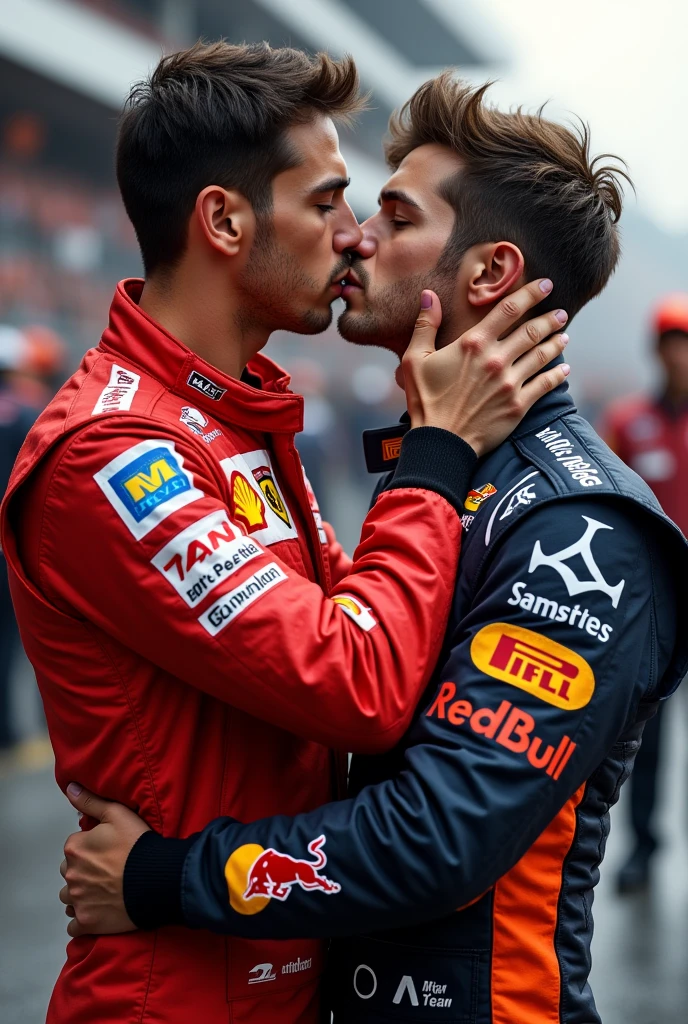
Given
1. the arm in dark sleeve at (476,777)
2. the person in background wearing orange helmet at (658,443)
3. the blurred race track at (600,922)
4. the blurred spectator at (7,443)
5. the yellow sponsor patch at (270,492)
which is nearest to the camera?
the arm in dark sleeve at (476,777)

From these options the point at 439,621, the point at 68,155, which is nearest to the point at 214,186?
the point at 439,621

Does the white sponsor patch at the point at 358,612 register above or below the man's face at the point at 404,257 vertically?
below

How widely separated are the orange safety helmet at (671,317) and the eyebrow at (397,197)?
10.8 feet

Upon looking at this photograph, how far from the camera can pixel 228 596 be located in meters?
1.60

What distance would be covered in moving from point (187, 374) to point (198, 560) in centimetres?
41

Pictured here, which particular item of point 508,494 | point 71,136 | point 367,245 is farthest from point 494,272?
point 71,136

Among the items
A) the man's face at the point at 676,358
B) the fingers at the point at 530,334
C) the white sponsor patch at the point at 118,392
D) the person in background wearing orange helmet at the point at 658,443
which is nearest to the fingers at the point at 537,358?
the fingers at the point at 530,334

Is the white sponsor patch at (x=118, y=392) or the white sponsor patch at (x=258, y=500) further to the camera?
the white sponsor patch at (x=258, y=500)

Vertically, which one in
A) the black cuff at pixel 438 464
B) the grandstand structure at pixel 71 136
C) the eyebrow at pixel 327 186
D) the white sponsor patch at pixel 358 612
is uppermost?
the grandstand structure at pixel 71 136

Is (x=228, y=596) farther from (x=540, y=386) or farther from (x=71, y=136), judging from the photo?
(x=71, y=136)

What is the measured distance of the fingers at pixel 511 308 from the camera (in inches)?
76.0

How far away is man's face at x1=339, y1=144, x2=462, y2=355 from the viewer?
2139mm

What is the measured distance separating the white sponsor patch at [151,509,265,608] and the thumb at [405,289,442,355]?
1.99 ft

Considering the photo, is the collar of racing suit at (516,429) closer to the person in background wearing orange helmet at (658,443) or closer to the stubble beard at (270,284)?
the stubble beard at (270,284)
